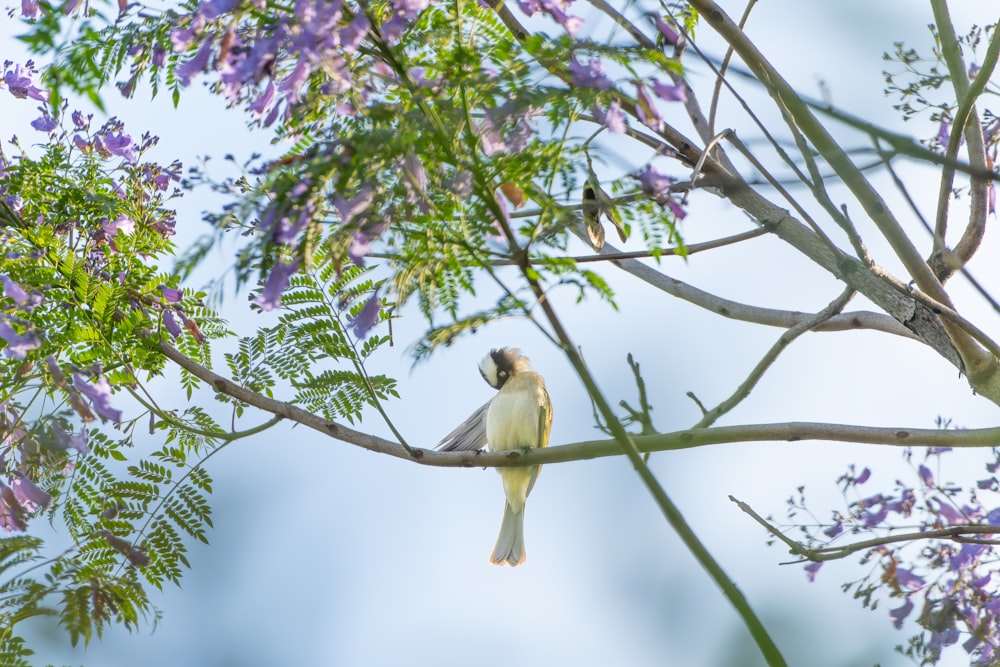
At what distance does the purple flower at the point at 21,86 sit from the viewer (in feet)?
10.9

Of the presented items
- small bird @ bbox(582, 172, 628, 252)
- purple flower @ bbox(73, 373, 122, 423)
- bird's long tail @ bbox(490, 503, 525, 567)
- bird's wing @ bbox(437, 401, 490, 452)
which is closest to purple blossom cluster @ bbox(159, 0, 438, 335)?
small bird @ bbox(582, 172, 628, 252)

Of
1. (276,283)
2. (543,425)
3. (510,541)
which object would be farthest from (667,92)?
(510,541)

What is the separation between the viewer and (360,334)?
233 centimetres

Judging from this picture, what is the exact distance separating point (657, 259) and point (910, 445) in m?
1.44

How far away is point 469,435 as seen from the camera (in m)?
5.10

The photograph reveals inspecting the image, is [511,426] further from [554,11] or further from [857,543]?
[554,11]

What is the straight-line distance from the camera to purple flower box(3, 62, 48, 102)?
3.33 metres

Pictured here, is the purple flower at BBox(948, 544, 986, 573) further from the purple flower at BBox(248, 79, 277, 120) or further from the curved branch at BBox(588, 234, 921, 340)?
the purple flower at BBox(248, 79, 277, 120)

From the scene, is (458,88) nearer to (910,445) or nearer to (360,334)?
(360,334)

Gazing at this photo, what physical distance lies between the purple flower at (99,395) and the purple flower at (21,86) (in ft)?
3.82

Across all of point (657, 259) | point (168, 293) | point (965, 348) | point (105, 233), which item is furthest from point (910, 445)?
point (105, 233)

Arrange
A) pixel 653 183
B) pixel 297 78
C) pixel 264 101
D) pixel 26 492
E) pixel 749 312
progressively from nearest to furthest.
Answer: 1. pixel 297 78
2. pixel 653 183
3. pixel 264 101
4. pixel 26 492
5. pixel 749 312

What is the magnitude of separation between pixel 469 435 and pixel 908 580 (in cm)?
214

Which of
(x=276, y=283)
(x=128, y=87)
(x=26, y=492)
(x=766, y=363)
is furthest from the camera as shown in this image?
(x=766, y=363)
